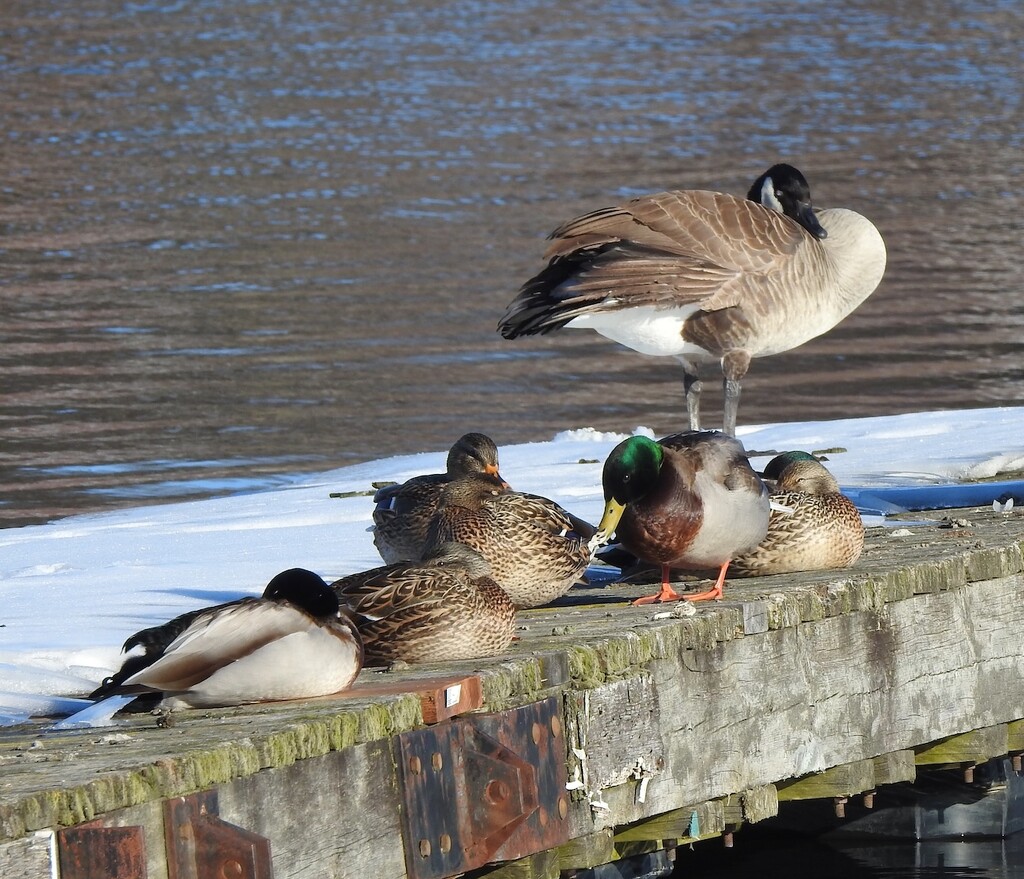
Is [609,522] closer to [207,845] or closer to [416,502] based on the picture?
[416,502]

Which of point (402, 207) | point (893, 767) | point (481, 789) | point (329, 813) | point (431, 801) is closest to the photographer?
point (329, 813)

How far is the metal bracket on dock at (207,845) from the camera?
15.9 feet

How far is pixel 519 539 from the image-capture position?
23.9 ft

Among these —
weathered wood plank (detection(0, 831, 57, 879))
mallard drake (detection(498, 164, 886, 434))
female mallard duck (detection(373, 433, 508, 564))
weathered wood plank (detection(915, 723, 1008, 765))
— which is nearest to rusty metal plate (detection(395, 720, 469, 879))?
weathered wood plank (detection(0, 831, 57, 879))

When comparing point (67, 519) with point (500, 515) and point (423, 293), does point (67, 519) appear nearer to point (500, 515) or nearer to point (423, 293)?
point (500, 515)

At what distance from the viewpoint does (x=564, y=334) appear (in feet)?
72.3

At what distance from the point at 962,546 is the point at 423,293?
15052 mm

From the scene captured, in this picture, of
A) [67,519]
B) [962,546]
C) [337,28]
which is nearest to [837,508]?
[962,546]

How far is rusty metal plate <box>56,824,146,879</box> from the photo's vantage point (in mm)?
4594

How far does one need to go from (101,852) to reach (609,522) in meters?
2.85

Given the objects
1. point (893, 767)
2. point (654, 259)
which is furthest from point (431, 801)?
point (654, 259)

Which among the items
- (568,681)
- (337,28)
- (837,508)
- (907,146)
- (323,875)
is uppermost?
(337,28)

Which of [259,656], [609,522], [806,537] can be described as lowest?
[259,656]

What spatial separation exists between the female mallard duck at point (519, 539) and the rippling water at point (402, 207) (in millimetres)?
6323
